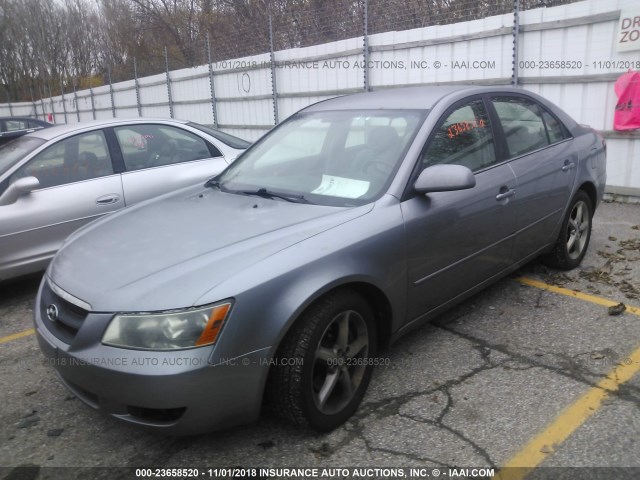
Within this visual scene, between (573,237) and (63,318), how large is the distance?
156 inches

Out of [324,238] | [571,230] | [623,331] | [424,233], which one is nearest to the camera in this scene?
[324,238]

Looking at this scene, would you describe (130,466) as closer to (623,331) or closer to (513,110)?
(623,331)

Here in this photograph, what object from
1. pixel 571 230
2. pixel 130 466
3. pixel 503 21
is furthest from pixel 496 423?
pixel 503 21

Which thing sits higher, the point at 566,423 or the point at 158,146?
the point at 158,146

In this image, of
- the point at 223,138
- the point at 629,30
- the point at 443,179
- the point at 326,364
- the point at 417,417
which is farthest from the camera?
the point at 629,30

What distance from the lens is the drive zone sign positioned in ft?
20.2

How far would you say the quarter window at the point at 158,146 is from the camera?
515 centimetres

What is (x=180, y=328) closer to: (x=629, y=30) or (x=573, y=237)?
(x=573, y=237)

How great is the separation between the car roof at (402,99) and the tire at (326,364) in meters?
1.42

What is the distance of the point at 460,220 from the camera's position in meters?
3.13

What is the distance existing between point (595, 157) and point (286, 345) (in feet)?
11.8

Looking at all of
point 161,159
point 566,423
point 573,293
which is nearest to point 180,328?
point 566,423

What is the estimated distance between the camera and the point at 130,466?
2389mm

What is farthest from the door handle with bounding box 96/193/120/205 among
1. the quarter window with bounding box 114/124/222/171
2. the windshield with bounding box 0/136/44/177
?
the windshield with bounding box 0/136/44/177
